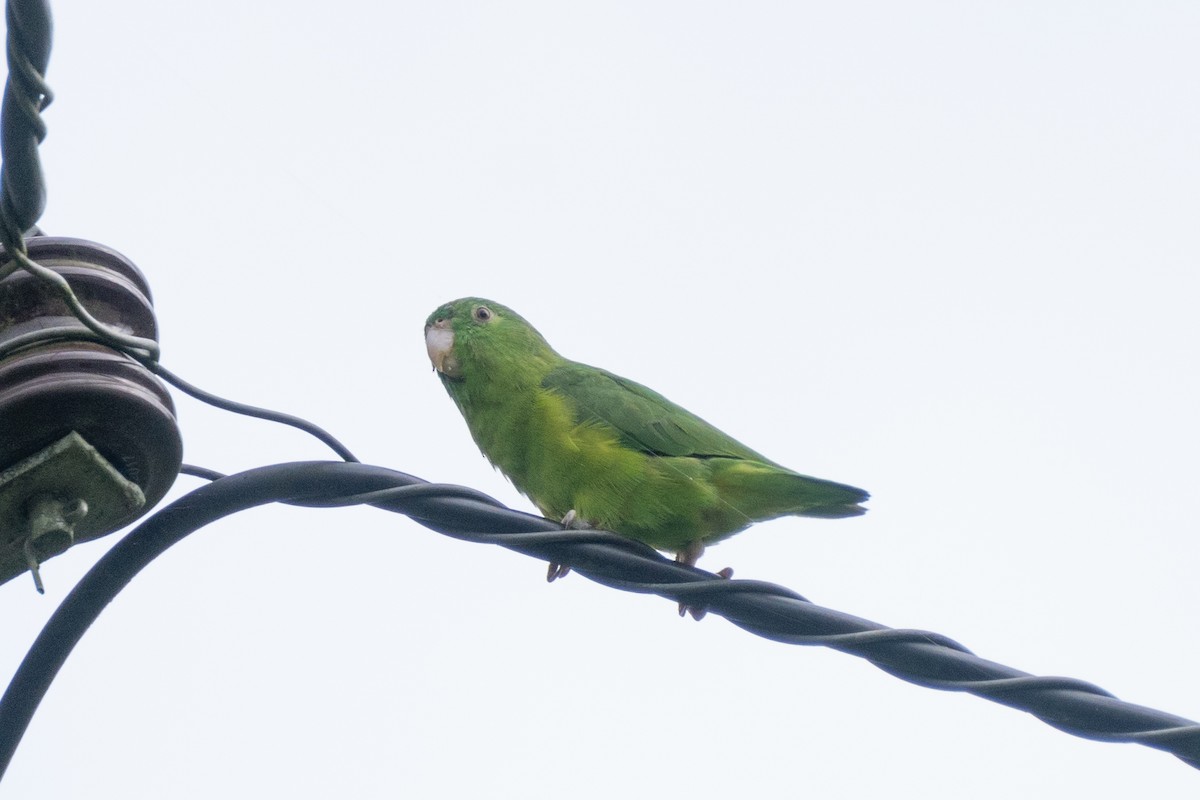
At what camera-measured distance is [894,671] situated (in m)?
2.57

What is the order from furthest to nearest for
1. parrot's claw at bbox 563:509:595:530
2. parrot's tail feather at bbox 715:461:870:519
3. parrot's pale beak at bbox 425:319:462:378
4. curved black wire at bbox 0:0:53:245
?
parrot's pale beak at bbox 425:319:462:378, parrot's claw at bbox 563:509:595:530, parrot's tail feather at bbox 715:461:870:519, curved black wire at bbox 0:0:53:245

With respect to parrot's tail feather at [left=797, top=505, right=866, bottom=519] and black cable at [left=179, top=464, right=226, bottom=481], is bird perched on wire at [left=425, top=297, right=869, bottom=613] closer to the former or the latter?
parrot's tail feather at [left=797, top=505, right=866, bottom=519]

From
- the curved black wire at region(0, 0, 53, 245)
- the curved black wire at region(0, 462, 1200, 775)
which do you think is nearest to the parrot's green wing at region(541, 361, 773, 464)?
the curved black wire at region(0, 462, 1200, 775)

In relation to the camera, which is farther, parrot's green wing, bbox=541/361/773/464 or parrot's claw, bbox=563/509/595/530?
parrot's green wing, bbox=541/361/773/464

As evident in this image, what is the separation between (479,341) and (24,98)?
2.77 meters

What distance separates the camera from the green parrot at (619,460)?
4.18m

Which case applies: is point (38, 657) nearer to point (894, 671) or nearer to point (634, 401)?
point (894, 671)

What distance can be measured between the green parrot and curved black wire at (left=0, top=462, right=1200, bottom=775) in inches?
43.4

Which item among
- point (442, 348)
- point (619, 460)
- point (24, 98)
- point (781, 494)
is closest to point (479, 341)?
point (442, 348)

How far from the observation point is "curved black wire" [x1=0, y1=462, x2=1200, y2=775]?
2516mm

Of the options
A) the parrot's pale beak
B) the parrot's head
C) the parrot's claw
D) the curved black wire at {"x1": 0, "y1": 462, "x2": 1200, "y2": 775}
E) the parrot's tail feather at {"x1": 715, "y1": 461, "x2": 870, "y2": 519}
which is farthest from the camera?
the parrot's pale beak

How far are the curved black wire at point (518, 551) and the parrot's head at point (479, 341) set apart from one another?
6.45 feet

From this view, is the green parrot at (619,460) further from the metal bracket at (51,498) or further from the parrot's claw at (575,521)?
the metal bracket at (51,498)

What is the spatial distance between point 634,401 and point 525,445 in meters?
0.47
